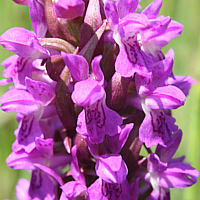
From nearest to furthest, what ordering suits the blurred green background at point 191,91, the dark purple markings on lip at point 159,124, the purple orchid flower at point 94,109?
the purple orchid flower at point 94,109 → the dark purple markings on lip at point 159,124 → the blurred green background at point 191,91

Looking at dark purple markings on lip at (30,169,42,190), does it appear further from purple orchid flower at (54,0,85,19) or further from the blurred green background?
the blurred green background

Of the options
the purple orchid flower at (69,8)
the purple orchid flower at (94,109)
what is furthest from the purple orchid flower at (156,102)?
the purple orchid flower at (69,8)

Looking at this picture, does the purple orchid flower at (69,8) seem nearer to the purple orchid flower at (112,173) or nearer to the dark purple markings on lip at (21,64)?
the dark purple markings on lip at (21,64)

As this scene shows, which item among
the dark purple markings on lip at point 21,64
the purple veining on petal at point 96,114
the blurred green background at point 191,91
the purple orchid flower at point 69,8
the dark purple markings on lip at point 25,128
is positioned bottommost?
the blurred green background at point 191,91

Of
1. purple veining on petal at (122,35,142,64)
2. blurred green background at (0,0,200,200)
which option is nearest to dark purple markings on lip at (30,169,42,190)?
purple veining on petal at (122,35,142,64)

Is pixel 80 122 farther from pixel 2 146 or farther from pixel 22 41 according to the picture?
pixel 2 146

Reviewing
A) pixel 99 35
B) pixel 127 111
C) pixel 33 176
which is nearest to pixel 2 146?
pixel 33 176

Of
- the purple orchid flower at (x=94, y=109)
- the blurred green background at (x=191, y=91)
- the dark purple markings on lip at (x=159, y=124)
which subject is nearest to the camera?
the purple orchid flower at (x=94, y=109)
